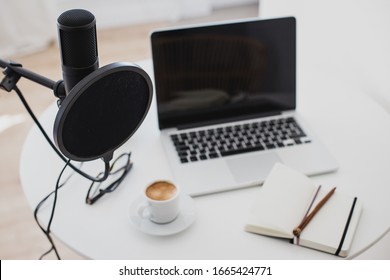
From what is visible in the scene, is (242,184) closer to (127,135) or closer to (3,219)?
(127,135)

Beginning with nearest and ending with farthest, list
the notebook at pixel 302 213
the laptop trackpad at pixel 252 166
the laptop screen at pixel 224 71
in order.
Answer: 1. the notebook at pixel 302 213
2. the laptop trackpad at pixel 252 166
3. the laptop screen at pixel 224 71

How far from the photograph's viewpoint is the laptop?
1.24 m

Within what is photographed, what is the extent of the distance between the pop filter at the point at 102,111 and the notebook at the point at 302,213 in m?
0.36

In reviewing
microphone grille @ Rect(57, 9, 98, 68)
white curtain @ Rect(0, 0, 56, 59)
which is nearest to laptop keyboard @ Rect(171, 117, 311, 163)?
microphone grille @ Rect(57, 9, 98, 68)

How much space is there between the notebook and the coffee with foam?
0.17 m

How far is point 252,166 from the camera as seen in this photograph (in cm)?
122

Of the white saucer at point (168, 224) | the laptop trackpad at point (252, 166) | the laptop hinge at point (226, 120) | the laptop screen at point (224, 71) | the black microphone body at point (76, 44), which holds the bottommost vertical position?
the white saucer at point (168, 224)

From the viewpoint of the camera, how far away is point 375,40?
1.42 m

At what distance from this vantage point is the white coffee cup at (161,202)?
1059mm

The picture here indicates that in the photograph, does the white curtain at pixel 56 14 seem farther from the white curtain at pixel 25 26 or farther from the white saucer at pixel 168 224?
the white saucer at pixel 168 224

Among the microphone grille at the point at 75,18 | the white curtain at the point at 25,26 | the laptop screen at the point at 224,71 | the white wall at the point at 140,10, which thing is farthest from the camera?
Answer: the white wall at the point at 140,10

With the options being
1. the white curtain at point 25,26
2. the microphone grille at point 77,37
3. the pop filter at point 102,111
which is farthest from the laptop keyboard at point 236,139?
the white curtain at point 25,26

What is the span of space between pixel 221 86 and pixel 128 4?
1987 mm

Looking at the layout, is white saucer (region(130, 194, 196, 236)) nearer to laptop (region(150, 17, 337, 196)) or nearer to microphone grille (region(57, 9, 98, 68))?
laptop (region(150, 17, 337, 196))
